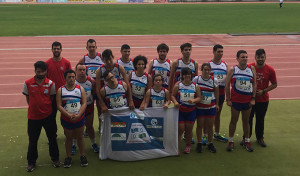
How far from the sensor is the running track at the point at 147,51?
8.81m

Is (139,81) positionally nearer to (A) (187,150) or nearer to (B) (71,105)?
(B) (71,105)

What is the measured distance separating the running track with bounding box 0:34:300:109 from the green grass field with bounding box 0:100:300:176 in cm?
250

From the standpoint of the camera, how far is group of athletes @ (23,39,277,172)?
4.29 m

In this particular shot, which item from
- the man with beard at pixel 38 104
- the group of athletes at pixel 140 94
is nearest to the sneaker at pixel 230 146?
the group of athletes at pixel 140 94

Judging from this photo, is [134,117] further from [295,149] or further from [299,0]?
[299,0]

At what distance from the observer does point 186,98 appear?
15.3ft

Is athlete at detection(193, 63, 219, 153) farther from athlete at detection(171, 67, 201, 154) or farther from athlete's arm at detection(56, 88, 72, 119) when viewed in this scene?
athlete's arm at detection(56, 88, 72, 119)

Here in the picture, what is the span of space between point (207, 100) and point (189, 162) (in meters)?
1.00

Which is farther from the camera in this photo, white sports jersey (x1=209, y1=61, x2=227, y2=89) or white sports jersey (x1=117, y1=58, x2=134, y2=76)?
white sports jersey (x1=117, y1=58, x2=134, y2=76)

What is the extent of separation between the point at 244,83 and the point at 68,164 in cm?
294

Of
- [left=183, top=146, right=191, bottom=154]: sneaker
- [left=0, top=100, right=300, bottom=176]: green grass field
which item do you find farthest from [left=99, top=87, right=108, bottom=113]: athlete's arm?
[left=183, top=146, right=191, bottom=154]: sneaker

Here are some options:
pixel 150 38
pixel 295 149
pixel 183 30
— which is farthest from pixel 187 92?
pixel 183 30

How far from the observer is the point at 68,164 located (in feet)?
14.7

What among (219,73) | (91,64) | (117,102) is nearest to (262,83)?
(219,73)
